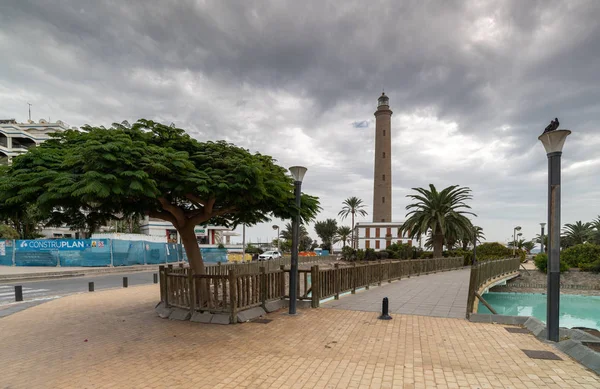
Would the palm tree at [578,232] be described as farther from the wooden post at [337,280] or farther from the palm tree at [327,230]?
the wooden post at [337,280]

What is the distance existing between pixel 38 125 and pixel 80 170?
78519 mm

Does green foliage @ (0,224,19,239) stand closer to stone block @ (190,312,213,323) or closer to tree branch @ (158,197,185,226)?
tree branch @ (158,197,185,226)

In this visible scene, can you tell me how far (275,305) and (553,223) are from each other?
7185mm

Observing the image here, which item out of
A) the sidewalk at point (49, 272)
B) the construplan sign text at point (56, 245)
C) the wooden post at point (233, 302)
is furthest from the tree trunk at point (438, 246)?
the construplan sign text at point (56, 245)

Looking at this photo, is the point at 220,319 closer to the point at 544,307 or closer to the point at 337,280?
the point at 337,280

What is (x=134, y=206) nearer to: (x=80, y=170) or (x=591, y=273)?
(x=80, y=170)

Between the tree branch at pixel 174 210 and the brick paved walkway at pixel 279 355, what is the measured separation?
2.87 metres

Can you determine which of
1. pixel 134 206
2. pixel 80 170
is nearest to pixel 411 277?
pixel 134 206

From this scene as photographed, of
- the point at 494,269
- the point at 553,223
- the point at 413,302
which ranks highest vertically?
the point at 553,223

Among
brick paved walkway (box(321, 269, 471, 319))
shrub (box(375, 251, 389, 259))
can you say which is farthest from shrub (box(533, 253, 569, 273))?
brick paved walkway (box(321, 269, 471, 319))

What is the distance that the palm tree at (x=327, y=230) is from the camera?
235 ft

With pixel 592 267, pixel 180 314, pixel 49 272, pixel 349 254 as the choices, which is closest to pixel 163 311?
pixel 180 314

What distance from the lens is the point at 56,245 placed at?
28.5 metres

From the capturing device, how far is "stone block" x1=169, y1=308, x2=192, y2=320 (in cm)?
907
